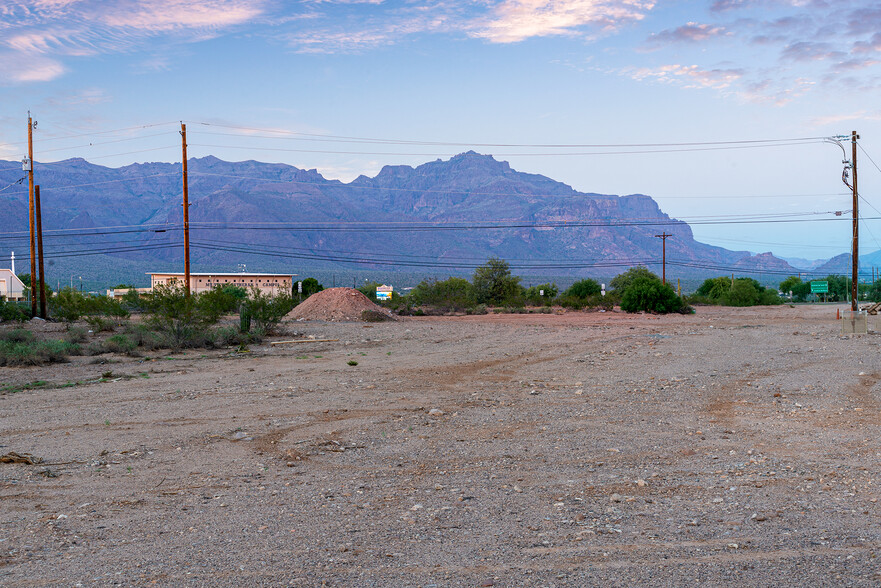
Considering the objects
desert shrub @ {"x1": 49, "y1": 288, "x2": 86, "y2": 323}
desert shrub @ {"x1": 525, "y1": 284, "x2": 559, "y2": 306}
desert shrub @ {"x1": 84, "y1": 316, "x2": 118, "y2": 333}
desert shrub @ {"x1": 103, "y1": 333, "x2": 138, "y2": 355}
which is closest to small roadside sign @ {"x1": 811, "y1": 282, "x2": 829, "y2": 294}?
desert shrub @ {"x1": 525, "y1": 284, "x2": 559, "y2": 306}

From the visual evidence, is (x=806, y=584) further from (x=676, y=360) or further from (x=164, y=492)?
(x=676, y=360)

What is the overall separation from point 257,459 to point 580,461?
13.4 ft

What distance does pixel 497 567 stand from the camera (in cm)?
570

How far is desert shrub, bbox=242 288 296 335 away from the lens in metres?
30.3

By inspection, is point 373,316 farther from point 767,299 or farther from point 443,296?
point 767,299

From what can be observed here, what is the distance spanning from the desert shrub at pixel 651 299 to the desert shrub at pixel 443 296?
13672 mm

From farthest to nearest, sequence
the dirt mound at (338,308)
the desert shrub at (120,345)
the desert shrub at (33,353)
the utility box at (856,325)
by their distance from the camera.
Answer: the dirt mound at (338,308), the utility box at (856,325), the desert shrub at (120,345), the desert shrub at (33,353)

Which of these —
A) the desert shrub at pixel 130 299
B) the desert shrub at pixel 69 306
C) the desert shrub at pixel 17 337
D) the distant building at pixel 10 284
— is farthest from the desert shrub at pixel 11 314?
the distant building at pixel 10 284

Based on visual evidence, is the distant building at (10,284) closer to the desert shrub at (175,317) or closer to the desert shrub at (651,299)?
the desert shrub at (651,299)

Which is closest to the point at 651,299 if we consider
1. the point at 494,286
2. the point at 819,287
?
the point at 494,286

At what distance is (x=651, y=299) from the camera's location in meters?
59.3

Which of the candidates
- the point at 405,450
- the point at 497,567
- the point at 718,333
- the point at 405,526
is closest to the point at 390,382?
the point at 405,450

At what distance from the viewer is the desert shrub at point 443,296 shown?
6419 centimetres

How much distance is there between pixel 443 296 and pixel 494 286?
31.5 feet
